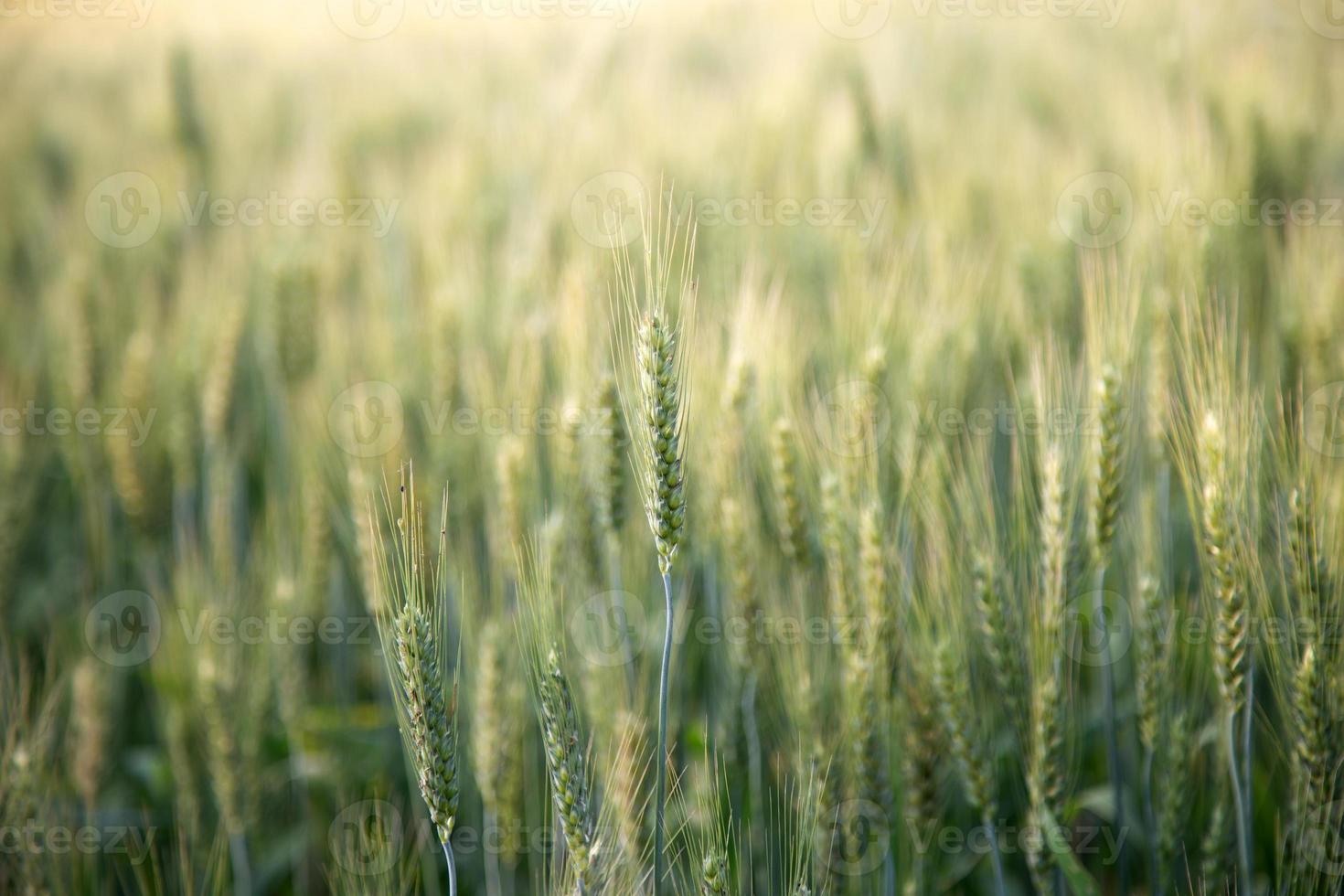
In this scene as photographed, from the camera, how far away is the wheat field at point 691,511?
Result: 51.2 inches

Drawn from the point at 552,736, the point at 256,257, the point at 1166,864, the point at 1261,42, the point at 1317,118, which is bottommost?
the point at 1166,864

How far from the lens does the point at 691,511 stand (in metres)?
1.91

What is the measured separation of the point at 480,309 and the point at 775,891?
1.84 meters

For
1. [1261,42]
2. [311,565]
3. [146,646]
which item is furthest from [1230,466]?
[1261,42]

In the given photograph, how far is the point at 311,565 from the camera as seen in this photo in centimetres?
213

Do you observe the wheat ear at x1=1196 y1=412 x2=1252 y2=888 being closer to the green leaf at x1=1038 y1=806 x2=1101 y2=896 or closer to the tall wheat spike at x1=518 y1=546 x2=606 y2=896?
the green leaf at x1=1038 y1=806 x2=1101 y2=896

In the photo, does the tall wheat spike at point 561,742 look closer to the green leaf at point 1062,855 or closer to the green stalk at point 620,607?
the green stalk at point 620,607

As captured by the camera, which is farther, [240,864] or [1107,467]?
[240,864]

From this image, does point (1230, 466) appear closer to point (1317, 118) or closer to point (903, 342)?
point (903, 342)

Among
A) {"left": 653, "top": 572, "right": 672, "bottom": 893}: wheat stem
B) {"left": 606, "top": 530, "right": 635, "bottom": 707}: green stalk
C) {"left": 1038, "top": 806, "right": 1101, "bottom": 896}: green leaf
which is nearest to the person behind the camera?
{"left": 653, "top": 572, "right": 672, "bottom": 893}: wheat stem

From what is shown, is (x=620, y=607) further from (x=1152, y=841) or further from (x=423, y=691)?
(x=1152, y=841)

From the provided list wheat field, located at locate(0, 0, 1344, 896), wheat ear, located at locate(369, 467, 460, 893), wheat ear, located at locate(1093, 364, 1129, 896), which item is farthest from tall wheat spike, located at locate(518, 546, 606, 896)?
wheat ear, located at locate(1093, 364, 1129, 896)

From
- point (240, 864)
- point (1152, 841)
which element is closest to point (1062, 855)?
point (1152, 841)

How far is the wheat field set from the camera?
4.27ft
